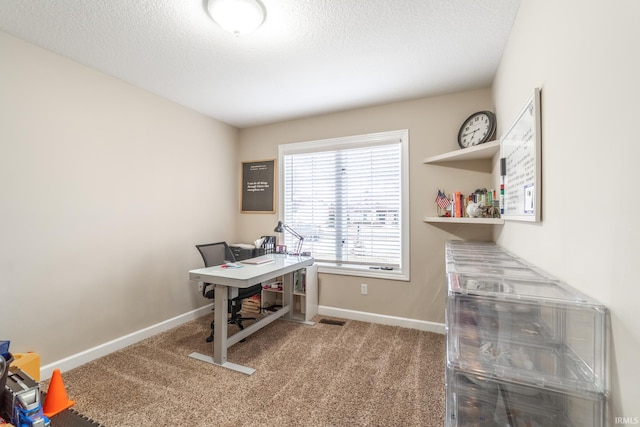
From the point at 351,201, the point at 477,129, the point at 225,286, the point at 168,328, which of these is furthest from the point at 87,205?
the point at 477,129

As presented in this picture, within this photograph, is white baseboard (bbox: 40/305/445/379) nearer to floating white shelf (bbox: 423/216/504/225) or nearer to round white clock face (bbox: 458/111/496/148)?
floating white shelf (bbox: 423/216/504/225)

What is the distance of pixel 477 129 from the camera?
2.71 metres

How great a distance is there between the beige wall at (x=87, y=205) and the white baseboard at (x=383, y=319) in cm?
180

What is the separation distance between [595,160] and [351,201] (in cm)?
270

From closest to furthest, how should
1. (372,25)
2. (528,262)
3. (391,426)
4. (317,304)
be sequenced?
(528,262), (391,426), (372,25), (317,304)

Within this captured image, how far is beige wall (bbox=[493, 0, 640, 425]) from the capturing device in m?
0.71

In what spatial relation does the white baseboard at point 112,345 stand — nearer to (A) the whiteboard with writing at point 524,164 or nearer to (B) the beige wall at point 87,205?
(B) the beige wall at point 87,205

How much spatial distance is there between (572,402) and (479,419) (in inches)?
12.0

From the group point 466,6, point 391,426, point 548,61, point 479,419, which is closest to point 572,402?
point 479,419

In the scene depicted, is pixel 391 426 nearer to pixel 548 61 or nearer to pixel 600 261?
pixel 600 261

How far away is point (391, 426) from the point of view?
170 centimetres

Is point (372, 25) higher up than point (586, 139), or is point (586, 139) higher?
point (372, 25)

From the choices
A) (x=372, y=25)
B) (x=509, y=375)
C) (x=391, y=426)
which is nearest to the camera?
(x=509, y=375)

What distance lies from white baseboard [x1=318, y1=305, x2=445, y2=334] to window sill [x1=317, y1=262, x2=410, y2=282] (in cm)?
46
